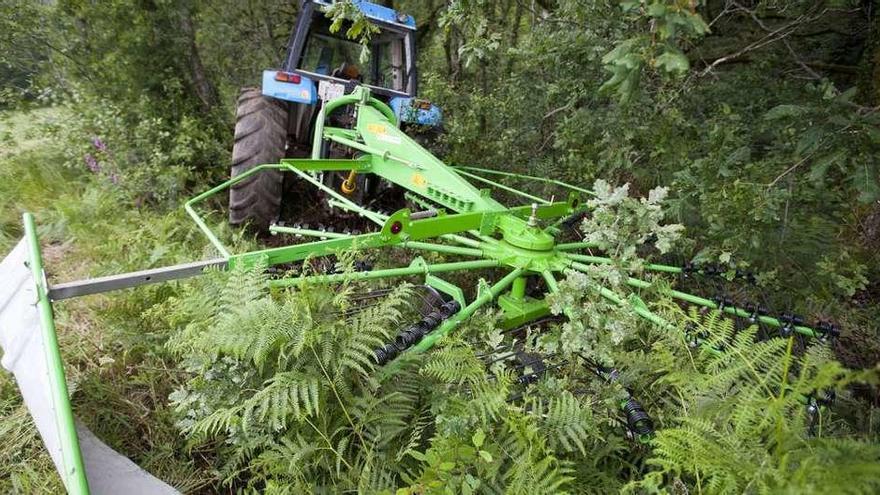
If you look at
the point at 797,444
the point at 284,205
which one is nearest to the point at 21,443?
the point at 797,444

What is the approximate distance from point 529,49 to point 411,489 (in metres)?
3.37

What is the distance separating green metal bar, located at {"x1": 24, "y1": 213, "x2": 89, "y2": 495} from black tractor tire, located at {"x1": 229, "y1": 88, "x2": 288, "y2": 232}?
1.79m

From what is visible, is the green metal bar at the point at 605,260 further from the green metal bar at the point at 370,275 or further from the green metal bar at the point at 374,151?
the green metal bar at the point at 374,151

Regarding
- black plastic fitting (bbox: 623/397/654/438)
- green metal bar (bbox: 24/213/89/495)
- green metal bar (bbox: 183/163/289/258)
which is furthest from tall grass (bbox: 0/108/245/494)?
black plastic fitting (bbox: 623/397/654/438)

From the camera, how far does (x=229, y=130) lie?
16.5 ft

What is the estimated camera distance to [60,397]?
47.2 inches

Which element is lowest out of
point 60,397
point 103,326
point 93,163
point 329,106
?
point 103,326

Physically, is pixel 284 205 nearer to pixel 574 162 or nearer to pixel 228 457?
pixel 574 162

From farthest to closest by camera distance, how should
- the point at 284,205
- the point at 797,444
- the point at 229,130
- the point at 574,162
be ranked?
the point at 229,130
the point at 284,205
the point at 574,162
the point at 797,444

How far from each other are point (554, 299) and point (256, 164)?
104 inches

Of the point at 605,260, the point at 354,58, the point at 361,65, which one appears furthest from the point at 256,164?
the point at 354,58

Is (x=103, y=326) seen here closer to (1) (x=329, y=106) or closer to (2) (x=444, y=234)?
(2) (x=444, y=234)

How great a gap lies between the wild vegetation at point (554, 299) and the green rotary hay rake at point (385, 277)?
0.12m

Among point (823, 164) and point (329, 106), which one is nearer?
point (823, 164)
